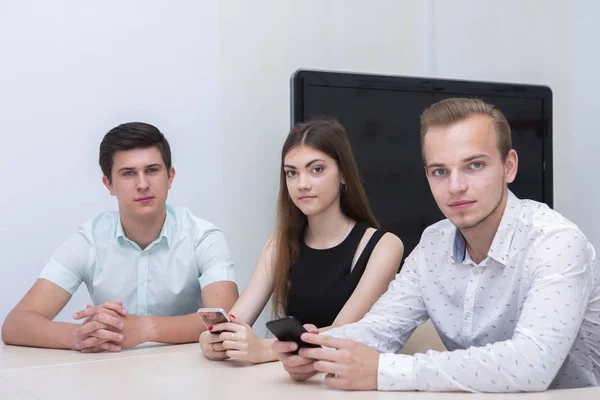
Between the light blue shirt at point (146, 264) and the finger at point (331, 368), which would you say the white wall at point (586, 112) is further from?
the finger at point (331, 368)

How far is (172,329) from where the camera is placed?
2404mm

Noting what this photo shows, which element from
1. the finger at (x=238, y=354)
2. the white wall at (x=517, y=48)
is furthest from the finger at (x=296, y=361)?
the white wall at (x=517, y=48)

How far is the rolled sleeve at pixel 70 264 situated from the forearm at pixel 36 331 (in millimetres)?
178

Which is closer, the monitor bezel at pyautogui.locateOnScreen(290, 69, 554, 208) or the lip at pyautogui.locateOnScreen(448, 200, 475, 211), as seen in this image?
the lip at pyautogui.locateOnScreen(448, 200, 475, 211)

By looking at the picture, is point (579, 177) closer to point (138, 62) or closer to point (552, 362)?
point (138, 62)

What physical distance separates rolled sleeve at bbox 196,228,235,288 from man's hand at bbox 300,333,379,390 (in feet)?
3.62

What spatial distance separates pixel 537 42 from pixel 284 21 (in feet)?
5.62

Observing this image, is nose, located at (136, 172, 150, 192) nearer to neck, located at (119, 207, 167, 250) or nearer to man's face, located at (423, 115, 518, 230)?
neck, located at (119, 207, 167, 250)

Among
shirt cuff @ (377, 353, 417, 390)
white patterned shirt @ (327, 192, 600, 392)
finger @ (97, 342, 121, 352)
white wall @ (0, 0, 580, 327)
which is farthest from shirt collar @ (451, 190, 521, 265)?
white wall @ (0, 0, 580, 327)

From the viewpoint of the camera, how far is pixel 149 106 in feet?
12.3

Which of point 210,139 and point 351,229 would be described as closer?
point 351,229

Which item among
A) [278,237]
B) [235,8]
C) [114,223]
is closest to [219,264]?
[278,237]

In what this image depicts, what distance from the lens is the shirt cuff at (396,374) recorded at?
1.55 metres

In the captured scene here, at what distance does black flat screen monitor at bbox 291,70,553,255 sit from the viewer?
3.54m
